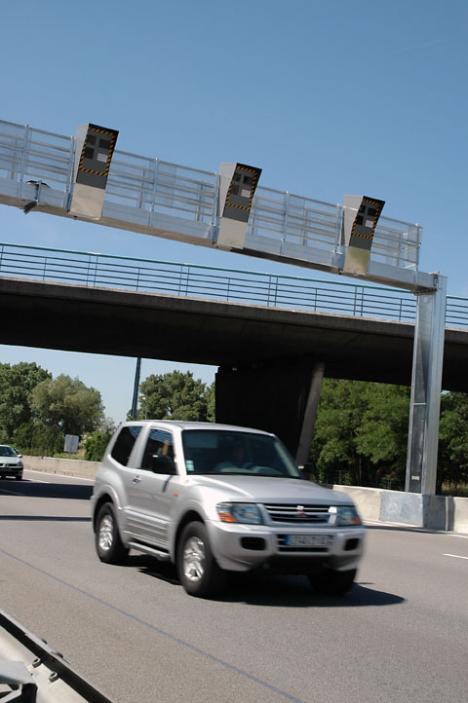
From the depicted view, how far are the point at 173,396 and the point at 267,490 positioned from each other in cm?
12516

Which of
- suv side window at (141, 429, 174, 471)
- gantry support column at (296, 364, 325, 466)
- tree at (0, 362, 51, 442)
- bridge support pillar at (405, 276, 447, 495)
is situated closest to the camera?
suv side window at (141, 429, 174, 471)

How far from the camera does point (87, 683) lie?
15.7ft

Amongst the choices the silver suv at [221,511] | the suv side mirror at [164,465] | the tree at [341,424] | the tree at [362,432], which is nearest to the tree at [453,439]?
the tree at [362,432]

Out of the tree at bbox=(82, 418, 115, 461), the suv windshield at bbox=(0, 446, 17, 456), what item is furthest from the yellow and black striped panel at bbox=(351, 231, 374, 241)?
the tree at bbox=(82, 418, 115, 461)

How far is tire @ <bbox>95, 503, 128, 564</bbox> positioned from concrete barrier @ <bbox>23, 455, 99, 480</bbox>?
34.7 m

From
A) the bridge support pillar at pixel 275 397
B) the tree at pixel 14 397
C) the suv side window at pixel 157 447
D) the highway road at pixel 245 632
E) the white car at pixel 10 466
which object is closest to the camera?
the highway road at pixel 245 632

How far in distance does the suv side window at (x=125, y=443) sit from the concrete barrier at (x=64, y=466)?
3459 centimetres

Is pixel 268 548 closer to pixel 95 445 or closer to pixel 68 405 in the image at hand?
pixel 95 445

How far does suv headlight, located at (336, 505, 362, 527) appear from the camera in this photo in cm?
853

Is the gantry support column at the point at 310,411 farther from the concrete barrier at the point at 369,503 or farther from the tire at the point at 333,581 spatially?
the tire at the point at 333,581

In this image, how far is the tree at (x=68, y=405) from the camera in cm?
13075

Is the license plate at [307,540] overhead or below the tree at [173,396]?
below

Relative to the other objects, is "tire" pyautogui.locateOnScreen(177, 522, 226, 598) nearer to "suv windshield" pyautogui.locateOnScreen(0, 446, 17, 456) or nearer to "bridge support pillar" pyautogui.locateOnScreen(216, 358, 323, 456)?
"bridge support pillar" pyautogui.locateOnScreen(216, 358, 323, 456)

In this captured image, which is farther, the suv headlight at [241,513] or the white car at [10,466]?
the white car at [10,466]
